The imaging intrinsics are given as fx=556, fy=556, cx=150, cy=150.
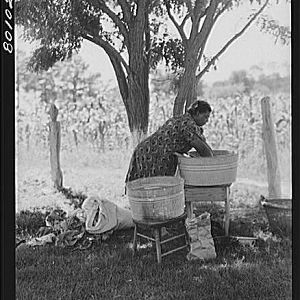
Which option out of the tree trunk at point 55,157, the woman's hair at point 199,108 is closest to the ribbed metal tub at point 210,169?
the woman's hair at point 199,108

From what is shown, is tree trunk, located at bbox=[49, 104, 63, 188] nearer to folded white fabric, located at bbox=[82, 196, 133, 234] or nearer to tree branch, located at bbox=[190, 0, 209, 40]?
folded white fabric, located at bbox=[82, 196, 133, 234]

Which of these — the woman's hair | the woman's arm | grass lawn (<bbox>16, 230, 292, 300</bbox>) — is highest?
the woman's hair

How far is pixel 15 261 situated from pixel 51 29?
0.63 m

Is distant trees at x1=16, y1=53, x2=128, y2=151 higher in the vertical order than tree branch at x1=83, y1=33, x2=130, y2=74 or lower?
lower

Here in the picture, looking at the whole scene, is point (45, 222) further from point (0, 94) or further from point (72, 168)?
point (0, 94)

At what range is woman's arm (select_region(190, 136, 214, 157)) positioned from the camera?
148 centimetres

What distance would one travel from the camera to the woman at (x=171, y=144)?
4.91 feet

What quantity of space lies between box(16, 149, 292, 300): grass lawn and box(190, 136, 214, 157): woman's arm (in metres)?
0.12

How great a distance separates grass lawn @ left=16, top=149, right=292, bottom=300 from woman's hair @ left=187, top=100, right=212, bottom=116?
0.74ft

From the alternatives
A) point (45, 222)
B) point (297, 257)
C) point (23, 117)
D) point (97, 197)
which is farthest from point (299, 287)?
point (23, 117)

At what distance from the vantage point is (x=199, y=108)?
1501mm

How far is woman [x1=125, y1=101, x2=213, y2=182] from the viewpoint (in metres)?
1.50

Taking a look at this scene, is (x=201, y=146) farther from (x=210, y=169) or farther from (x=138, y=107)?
(x=138, y=107)

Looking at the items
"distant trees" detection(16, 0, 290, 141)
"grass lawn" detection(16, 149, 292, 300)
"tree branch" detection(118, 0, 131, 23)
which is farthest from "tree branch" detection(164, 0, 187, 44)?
"grass lawn" detection(16, 149, 292, 300)
